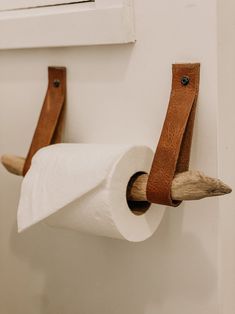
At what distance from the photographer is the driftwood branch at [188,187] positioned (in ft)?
1.65

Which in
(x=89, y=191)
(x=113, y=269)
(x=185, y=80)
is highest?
(x=185, y=80)

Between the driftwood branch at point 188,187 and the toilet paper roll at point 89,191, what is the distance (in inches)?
0.6

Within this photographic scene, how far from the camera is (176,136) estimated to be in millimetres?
553

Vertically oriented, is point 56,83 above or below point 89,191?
above

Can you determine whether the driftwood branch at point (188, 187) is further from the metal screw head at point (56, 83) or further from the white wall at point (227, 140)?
the metal screw head at point (56, 83)

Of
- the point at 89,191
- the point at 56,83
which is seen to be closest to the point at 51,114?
the point at 56,83

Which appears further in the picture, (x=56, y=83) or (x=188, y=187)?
(x=56, y=83)

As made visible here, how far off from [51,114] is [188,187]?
255 mm

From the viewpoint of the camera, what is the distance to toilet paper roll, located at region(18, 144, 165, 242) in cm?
54

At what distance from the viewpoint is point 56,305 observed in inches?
30.7

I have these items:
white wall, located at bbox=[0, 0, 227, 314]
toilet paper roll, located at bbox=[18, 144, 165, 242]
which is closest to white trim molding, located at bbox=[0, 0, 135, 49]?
white wall, located at bbox=[0, 0, 227, 314]

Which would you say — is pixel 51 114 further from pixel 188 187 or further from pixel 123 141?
pixel 188 187

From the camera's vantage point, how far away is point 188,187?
52 centimetres

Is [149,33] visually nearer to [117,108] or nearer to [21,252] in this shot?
[117,108]
